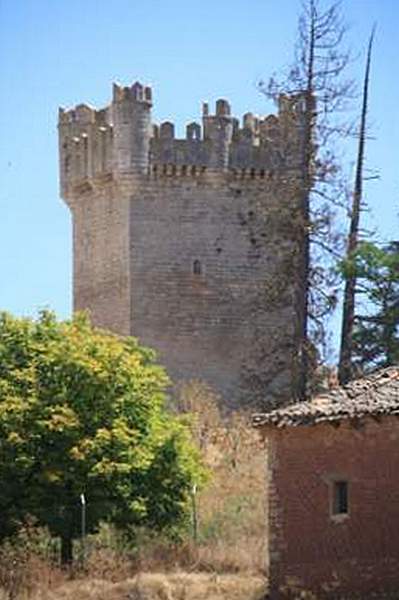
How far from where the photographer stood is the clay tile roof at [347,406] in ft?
95.0

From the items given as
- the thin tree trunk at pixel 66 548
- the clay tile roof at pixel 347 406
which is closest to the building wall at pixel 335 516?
the clay tile roof at pixel 347 406

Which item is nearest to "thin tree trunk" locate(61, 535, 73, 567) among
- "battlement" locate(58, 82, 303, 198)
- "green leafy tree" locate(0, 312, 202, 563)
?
"green leafy tree" locate(0, 312, 202, 563)

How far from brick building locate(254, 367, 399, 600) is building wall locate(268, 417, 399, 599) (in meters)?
0.01

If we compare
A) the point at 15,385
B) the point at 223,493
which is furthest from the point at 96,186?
the point at 15,385

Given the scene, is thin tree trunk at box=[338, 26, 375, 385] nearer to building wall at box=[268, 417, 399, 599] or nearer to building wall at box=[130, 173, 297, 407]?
building wall at box=[130, 173, 297, 407]

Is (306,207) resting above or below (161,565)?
above

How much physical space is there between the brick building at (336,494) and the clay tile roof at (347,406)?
0.02 m

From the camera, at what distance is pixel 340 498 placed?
2964 cm

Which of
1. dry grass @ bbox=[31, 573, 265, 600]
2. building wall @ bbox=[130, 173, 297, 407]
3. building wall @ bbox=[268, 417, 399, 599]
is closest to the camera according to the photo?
building wall @ bbox=[268, 417, 399, 599]

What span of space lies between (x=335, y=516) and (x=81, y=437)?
587 cm

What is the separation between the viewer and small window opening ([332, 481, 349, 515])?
2953 centimetres

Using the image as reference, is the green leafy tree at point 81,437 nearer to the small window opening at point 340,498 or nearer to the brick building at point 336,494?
the brick building at point 336,494

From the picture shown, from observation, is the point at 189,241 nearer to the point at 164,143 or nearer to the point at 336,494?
the point at 164,143

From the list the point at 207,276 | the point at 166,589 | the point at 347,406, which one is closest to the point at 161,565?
the point at 166,589
